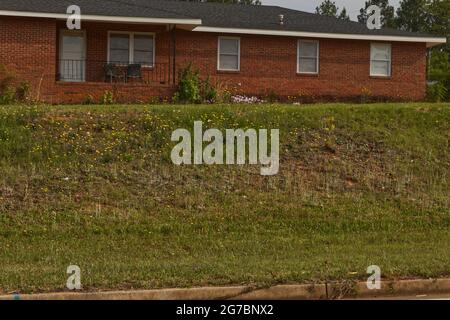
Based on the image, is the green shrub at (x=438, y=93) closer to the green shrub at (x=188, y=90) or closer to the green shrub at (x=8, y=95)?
the green shrub at (x=188, y=90)

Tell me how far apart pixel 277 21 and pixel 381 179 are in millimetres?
13478

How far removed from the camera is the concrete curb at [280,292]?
9148 millimetres

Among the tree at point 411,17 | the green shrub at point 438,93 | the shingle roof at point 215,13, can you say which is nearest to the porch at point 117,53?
the shingle roof at point 215,13

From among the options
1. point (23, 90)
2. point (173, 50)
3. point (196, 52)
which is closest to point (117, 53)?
point (173, 50)

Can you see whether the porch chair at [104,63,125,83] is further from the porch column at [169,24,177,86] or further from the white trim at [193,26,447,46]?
the white trim at [193,26,447,46]

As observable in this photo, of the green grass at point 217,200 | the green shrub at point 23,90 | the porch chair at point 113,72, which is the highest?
the porch chair at point 113,72

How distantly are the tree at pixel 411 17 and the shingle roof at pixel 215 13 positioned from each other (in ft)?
142

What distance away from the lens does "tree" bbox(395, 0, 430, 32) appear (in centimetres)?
7138

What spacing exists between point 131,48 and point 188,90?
416cm

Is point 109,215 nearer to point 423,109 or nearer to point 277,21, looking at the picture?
point 423,109

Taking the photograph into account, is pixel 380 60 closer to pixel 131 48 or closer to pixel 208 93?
pixel 208 93

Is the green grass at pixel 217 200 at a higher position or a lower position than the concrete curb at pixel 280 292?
higher

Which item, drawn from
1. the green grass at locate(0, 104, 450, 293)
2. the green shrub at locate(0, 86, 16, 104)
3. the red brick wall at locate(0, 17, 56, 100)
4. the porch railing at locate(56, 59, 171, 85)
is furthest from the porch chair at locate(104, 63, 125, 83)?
the green grass at locate(0, 104, 450, 293)

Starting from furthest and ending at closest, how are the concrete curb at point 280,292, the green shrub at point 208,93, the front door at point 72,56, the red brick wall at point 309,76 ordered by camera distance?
the red brick wall at point 309,76 < the front door at point 72,56 < the green shrub at point 208,93 < the concrete curb at point 280,292
